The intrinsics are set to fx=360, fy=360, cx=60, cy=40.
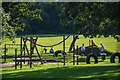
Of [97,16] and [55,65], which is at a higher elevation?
[97,16]

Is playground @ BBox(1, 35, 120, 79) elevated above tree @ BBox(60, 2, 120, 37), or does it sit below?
below

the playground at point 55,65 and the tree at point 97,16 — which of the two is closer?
the playground at point 55,65

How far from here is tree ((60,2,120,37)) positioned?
1825cm

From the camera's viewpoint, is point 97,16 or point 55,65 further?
point 55,65

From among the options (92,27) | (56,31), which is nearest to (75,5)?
(92,27)

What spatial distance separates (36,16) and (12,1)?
670 centimetres

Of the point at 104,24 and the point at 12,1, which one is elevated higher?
the point at 12,1

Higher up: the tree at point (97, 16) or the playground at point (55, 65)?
the tree at point (97, 16)

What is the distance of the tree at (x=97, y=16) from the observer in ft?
59.9

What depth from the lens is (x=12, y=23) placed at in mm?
31844

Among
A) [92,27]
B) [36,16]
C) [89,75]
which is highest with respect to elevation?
[36,16]

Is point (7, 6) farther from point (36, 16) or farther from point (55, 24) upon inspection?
point (55, 24)

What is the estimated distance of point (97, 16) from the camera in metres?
19.3

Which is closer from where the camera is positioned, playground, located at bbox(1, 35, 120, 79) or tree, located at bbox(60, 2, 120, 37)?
playground, located at bbox(1, 35, 120, 79)
